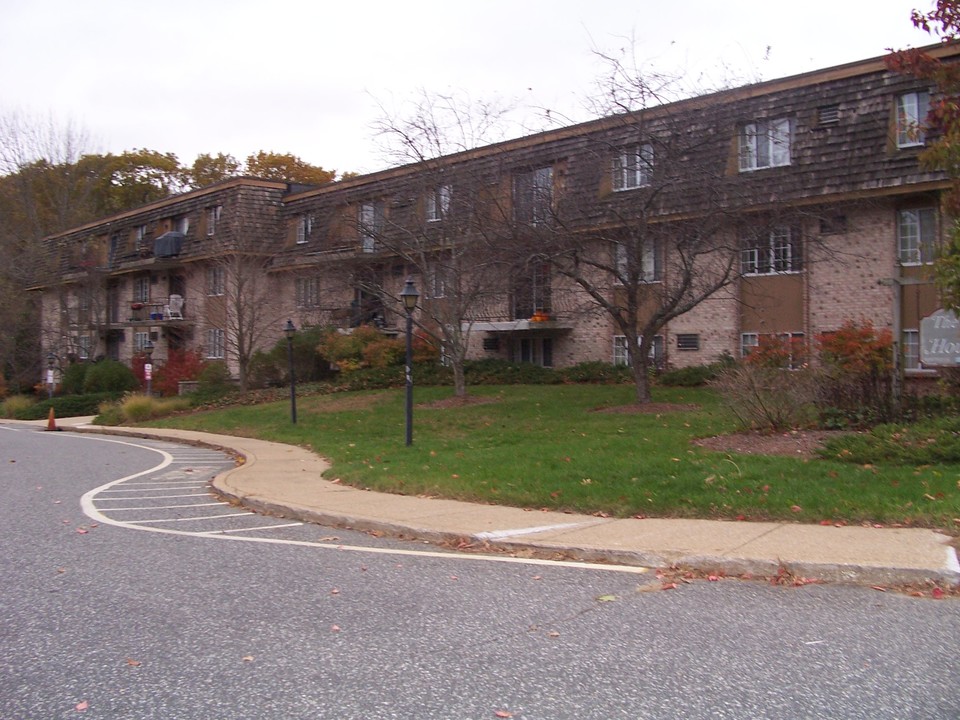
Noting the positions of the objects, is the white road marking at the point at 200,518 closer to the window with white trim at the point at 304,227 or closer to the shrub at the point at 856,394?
the shrub at the point at 856,394

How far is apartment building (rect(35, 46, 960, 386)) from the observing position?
19906 mm

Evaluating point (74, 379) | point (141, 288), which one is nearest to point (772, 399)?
point (74, 379)

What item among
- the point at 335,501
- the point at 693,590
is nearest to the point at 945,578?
the point at 693,590

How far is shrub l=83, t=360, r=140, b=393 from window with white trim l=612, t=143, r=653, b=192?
86.8ft

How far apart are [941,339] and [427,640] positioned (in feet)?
32.5

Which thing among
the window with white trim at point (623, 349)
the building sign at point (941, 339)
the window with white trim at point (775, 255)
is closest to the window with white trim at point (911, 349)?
the window with white trim at point (775, 255)

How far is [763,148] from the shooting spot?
951 inches

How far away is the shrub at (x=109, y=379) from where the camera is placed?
4097 centimetres

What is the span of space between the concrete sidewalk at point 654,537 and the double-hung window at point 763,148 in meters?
15.9

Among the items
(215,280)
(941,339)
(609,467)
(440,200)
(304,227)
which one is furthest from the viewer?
(215,280)

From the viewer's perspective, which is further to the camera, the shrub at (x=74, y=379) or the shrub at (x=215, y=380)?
the shrub at (x=74, y=379)

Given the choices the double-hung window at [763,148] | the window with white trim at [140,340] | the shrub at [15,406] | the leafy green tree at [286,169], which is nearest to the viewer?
the double-hung window at [763,148]

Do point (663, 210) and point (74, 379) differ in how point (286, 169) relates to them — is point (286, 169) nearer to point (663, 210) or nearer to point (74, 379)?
point (74, 379)

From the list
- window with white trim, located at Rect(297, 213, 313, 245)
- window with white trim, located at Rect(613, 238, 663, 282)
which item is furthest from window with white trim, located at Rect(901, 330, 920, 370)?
window with white trim, located at Rect(297, 213, 313, 245)
